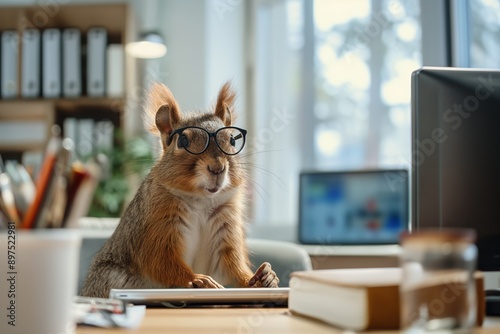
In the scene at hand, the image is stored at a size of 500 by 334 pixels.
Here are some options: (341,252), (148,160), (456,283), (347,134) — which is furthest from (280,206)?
(456,283)

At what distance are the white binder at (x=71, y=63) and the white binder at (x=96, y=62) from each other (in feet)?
0.18

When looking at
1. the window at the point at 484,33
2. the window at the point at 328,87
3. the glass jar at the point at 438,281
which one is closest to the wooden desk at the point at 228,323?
the glass jar at the point at 438,281

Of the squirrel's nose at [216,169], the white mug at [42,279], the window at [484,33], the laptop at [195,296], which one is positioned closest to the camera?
the white mug at [42,279]

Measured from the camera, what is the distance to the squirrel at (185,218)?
1014 millimetres

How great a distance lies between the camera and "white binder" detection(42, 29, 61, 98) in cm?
348

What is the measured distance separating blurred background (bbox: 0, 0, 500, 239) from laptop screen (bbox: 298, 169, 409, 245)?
0.86ft

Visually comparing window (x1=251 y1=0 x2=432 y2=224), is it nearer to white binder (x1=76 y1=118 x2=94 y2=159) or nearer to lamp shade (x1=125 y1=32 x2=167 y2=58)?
lamp shade (x1=125 y1=32 x2=167 y2=58)

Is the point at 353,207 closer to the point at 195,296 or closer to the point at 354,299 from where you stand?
the point at 195,296

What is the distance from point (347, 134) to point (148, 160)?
7.59ft

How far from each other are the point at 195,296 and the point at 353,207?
2.03m

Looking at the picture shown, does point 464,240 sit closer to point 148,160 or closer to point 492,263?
point 492,263

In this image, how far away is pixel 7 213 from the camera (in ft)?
2.03

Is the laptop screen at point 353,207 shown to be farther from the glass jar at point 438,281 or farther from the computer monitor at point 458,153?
the glass jar at point 438,281

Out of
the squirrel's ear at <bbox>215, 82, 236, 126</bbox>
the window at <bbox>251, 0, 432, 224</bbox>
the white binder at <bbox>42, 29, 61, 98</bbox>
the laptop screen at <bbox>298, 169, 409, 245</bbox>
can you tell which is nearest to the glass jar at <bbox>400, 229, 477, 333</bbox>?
the squirrel's ear at <bbox>215, 82, 236, 126</bbox>
